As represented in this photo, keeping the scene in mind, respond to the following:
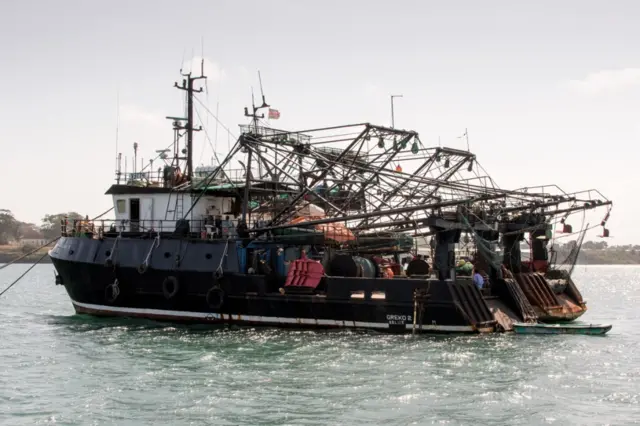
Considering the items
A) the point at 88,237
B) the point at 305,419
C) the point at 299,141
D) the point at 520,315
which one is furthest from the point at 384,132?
the point at 305,419

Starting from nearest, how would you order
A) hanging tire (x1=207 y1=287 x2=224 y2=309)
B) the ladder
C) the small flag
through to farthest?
hanging tire (x1=207 y1=287 x2=224 y2=309), the ladder, the small flag

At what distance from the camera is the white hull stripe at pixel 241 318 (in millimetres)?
24422

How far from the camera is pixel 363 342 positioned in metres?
22.8

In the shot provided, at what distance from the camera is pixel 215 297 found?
87.1ft

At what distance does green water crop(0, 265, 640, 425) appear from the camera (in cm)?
1448

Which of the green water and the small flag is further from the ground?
the small flag

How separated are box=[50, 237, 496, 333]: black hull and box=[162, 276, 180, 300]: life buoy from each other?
137 millimetres

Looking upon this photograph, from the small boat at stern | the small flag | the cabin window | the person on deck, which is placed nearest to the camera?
the small boat at stern

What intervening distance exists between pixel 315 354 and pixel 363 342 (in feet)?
8.52

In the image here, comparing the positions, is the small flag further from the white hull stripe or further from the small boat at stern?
the small boat at stern

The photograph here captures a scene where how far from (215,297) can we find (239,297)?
86cm

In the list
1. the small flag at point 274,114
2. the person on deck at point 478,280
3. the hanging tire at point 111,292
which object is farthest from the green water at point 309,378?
the small flag at point 274,114

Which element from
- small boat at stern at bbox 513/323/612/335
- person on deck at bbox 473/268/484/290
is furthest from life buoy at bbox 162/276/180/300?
small boat at stern at bbox 513/323/612/335

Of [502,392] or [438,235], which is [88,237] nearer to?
[438,235]
